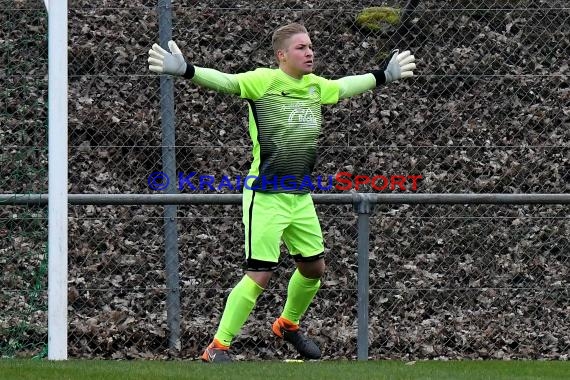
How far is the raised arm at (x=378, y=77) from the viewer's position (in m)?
7.51

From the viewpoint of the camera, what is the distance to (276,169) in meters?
7.08

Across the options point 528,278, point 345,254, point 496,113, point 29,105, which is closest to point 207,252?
point 345,254

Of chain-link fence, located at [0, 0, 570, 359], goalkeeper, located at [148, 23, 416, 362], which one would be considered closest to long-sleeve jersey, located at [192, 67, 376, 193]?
goalkeeper, located at [148, 23, 416, 362]

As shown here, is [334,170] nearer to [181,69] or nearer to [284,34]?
[284,34]

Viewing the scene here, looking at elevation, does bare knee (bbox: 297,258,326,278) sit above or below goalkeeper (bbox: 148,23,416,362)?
below

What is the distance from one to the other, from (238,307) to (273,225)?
1.66ft

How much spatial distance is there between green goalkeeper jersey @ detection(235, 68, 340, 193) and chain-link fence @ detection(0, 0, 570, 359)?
1.47 m

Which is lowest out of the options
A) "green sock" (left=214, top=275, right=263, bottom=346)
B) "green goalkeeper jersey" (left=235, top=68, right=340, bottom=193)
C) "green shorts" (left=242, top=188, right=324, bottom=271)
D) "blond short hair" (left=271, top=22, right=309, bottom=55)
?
"green sock" (left=214, top=275, right=263, bottom=346)

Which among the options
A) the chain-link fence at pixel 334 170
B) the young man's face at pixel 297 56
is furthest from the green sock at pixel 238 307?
the chain-link fence at pixel 334 170

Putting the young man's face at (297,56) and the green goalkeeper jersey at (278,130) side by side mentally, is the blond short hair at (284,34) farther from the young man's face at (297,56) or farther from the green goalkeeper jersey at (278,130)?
the green goalkeeper jersey at (278,130)

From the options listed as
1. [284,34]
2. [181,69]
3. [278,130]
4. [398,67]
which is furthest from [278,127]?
[398,67]

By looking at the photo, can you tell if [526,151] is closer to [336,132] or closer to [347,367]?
[336,132]

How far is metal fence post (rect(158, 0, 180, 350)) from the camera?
861 cm

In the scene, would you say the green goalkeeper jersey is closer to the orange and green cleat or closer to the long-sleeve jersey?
the long-sleeve jersey
